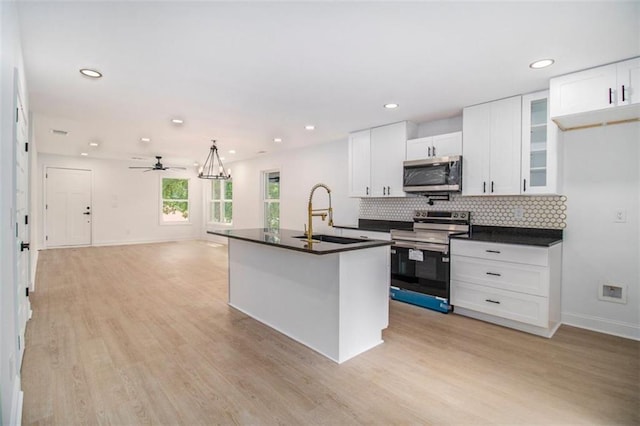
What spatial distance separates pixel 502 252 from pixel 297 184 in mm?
4369

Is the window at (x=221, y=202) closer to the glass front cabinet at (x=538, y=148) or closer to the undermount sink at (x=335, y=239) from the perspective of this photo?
the undermount sink at (x=335, y=239)

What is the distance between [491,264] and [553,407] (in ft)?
5.04

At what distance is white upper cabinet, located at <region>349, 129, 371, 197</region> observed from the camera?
4820 millimetres

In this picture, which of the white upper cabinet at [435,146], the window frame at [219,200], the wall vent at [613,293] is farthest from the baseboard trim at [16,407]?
the window frame at [219,200]

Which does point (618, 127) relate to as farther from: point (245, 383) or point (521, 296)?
point (245, 383)

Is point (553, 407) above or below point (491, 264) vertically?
below

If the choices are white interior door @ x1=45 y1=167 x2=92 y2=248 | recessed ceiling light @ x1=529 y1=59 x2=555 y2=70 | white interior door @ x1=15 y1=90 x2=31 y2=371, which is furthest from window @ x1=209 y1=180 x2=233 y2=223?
recessed ceiling light @ x1=529 y1=59 x2=555 y2=70

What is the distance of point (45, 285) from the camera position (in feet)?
15.2

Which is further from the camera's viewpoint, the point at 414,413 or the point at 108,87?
the point at 108,87

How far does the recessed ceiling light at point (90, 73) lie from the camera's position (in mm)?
2785

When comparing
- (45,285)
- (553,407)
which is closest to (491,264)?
(553,407)

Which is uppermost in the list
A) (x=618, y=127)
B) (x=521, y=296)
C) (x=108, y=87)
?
(x=108, y=87)

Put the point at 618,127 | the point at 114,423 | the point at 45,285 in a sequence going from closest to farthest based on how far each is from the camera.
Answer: the point at 114,423 → the point at 618,127 → the point at 45,285

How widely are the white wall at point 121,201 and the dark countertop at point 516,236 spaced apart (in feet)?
29.0
